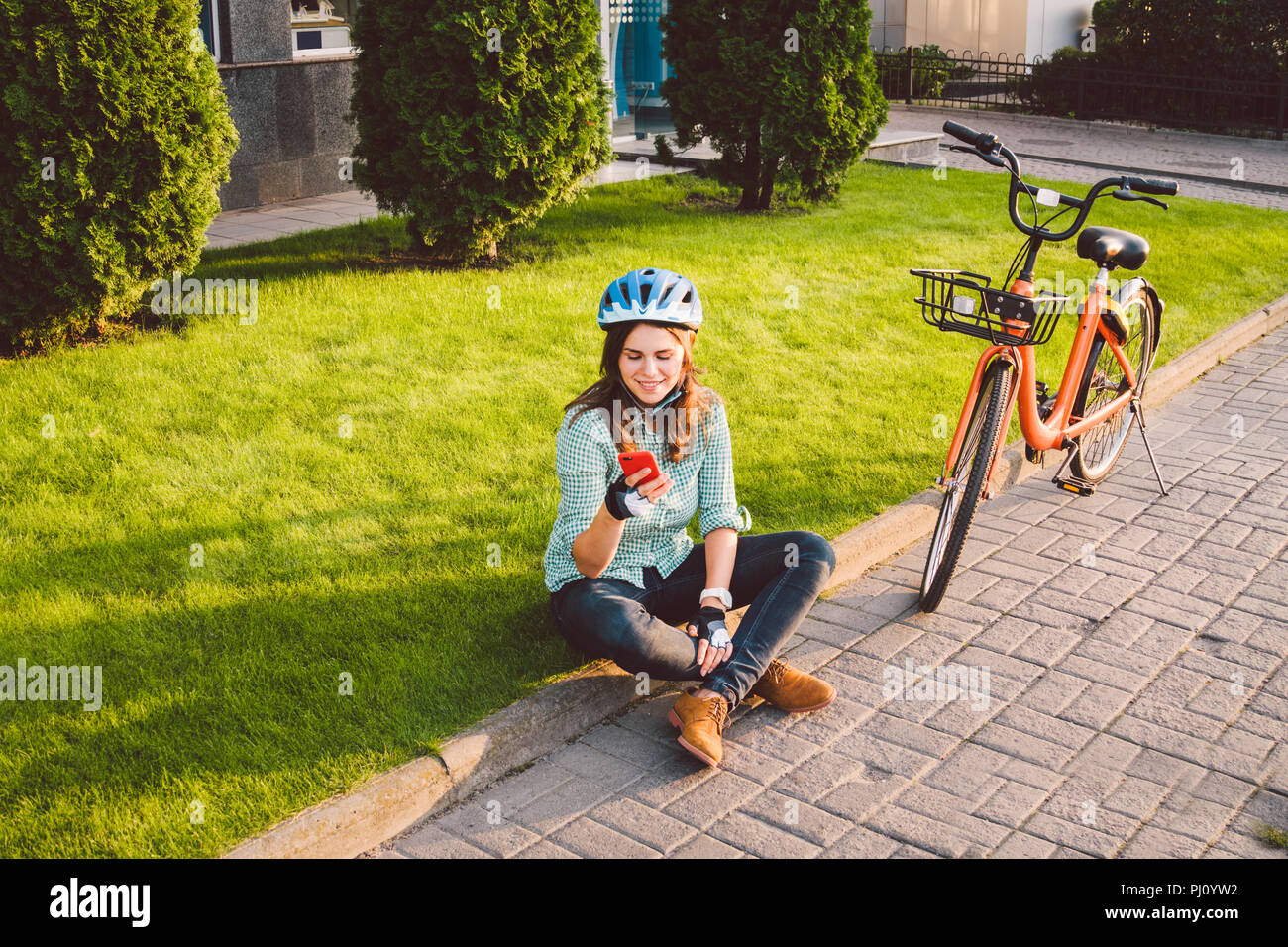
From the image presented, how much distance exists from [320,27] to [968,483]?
10661 mm

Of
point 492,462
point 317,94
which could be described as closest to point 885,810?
point 492,462

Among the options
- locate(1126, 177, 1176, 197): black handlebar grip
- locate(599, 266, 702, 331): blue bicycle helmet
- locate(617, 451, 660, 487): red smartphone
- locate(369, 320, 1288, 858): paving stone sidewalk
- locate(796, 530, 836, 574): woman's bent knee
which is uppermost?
locate(1126, 177, 1176, 197): black handlebar grip

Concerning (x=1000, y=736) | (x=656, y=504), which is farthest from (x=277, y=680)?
(x=1000, y=736)

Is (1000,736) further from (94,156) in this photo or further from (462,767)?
(94,156)

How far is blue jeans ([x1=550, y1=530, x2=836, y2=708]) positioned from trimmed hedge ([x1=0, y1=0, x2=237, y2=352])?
4464mm

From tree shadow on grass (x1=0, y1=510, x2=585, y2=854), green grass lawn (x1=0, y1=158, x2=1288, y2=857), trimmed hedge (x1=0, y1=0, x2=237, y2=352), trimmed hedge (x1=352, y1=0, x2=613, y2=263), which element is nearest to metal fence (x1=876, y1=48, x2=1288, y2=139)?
green grass lawn (x1=0, y1=158, x2=1288, y2=857)

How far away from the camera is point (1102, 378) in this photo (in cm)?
645

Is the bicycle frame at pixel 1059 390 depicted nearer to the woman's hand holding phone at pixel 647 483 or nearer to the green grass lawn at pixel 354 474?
the green grass lawn at pixel 354 474

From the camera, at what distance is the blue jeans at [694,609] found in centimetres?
434

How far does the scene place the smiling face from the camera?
4.32 metres

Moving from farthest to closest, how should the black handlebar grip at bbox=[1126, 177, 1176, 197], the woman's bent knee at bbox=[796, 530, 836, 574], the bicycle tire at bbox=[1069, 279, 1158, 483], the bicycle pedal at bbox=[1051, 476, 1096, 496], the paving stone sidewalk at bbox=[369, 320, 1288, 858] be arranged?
the bicycle pedal at bbox=[1051, 476, 1096, 496]
the bicycle tire at bbox=[1069, 279, 1158, 483]
the black handlebar grip at bbox=[1126, 177, 1176, 197]
the woman's bent knee at bbox=[796, 530, 836, 574]
the paving stone sidewalk at bbox=[369, 320, 1288, 858]

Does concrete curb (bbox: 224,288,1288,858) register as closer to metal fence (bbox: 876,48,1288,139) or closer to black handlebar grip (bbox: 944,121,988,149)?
black handlebar grip (bbox: 944,121,988,149)

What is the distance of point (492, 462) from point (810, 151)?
669 centimetres
